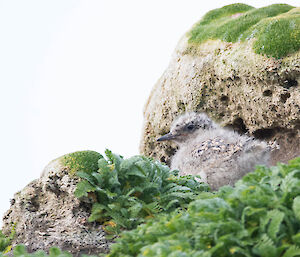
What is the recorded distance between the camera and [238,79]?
8461 millimetres

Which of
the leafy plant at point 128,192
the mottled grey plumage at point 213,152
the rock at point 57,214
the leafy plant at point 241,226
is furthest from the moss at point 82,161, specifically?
the leafy plant at point 241,226

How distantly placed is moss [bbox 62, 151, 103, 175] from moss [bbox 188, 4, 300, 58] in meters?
4.08

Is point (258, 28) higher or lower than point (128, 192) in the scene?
higher

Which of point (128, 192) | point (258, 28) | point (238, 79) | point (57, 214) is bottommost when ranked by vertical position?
point (57, 214)

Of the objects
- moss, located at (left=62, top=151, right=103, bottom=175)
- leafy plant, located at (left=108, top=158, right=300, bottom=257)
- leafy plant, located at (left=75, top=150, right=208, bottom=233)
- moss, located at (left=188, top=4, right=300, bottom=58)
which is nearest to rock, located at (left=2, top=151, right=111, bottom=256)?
moss, located at (left=62, top=151, right=103, bottom=175)

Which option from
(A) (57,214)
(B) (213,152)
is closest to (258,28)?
(B) (213,152)

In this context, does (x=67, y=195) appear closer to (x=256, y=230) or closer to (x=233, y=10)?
(x=256, y=230)

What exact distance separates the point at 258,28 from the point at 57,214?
5.63 m

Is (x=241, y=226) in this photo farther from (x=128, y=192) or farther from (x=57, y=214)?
(x=57, y=214)

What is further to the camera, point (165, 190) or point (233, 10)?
point (233, 10)

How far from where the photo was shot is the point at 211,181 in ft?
22.9

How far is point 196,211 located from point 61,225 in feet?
8.91

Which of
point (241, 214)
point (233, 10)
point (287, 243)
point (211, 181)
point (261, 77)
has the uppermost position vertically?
point (233, 10)

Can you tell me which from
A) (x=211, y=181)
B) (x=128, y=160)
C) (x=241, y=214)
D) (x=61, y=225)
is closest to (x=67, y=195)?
(x=61, y=225)
